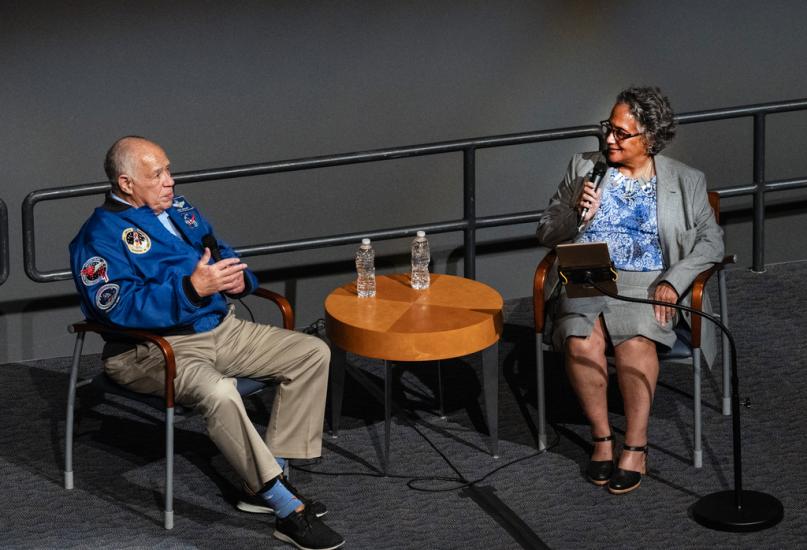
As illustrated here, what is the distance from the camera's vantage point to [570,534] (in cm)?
432

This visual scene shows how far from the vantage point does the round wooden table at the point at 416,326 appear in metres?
4.51

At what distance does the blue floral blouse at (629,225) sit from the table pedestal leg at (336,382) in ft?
3.03

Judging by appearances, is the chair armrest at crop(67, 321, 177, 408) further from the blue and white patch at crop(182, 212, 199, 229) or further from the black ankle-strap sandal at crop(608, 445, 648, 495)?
the black ankle-strap sandal at crop(608, 445, 648, 495)

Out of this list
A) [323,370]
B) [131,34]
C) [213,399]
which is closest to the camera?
[213,399]

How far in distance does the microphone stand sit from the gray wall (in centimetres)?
180

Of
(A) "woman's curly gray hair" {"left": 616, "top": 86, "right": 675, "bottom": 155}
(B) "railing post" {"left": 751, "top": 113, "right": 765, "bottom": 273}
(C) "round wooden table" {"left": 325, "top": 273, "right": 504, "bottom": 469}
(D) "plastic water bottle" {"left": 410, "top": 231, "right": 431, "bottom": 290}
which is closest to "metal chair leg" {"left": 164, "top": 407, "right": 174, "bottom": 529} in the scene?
(C) "round wooden table" {"left": 325, "top": 273, "right": 504, "bottom": 469}

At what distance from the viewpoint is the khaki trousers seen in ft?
14.0

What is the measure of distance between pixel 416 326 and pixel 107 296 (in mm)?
978

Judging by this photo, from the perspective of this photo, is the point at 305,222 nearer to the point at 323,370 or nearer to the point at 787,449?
the point at 323,370

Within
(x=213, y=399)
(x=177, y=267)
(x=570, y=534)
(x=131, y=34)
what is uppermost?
(x=131, y=34)

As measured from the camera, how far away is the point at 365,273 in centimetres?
491

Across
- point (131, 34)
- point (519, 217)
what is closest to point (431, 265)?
point (519, 217)

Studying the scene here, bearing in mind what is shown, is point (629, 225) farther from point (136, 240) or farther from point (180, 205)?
point (136, 240)

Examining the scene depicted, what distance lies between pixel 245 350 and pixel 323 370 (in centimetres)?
26
